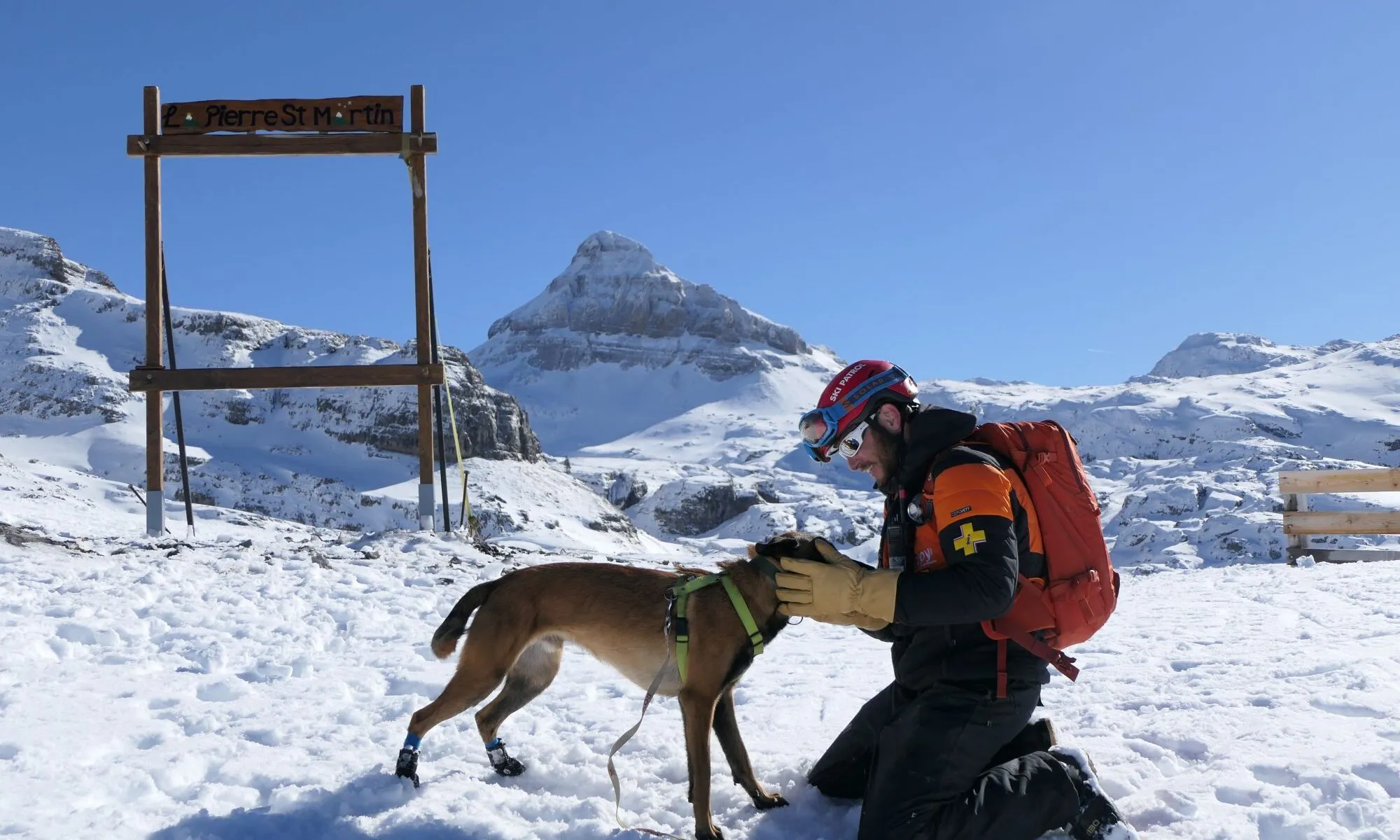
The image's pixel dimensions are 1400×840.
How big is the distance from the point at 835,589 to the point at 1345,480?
13.8 meters

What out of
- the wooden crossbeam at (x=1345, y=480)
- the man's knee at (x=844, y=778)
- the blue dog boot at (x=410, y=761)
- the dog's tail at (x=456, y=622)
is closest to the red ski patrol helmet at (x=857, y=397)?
the man's knee at (x=844, y=778)

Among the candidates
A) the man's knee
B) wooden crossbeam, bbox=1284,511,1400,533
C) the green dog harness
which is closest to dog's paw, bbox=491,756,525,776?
the green dog harness

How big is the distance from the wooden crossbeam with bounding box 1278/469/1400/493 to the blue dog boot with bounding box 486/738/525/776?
13.7m

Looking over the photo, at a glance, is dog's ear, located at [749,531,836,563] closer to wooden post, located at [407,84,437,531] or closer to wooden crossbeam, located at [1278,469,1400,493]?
wooden post, located at [407,84,437,531]

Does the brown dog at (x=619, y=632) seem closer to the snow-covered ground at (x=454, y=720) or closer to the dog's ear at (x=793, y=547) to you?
the dog's ear at (x=793, y=547)

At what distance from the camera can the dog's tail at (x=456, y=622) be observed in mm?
4148

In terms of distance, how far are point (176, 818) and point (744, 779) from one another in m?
2.23

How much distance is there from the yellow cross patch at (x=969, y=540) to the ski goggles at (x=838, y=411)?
0.67 metres

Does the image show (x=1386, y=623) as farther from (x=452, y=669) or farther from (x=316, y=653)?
(x=316, y=653)

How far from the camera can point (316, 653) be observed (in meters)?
6.39

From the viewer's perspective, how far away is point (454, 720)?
498 cm

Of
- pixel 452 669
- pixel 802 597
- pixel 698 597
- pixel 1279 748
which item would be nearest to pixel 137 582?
pixel 452 669

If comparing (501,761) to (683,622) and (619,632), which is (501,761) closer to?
(619,632)

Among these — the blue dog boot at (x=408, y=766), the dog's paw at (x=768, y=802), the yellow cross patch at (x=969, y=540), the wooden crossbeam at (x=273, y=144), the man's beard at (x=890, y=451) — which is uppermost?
the wooden crossbeam at (x=273, y=144)
